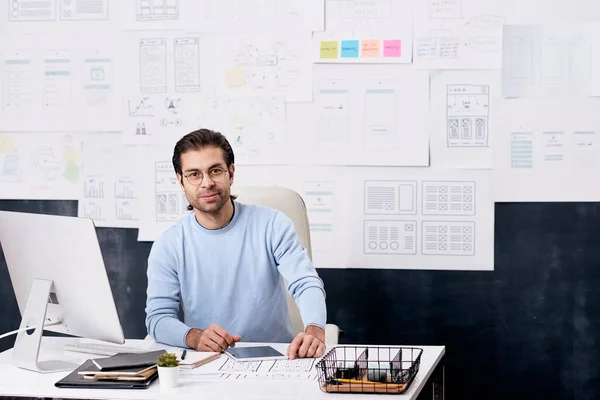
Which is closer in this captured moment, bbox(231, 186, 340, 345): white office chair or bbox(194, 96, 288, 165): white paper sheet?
bbox(231, 186, 340, 345): white office chair

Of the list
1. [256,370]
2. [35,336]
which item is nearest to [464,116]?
[256,370]

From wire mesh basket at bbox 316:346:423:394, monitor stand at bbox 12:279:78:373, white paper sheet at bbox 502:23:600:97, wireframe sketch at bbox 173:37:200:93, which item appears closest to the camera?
wire mesh basket at bbox 316:346:423:394

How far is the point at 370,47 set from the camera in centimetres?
360

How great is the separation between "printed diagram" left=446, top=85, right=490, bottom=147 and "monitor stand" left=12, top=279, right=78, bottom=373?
1.81 meters

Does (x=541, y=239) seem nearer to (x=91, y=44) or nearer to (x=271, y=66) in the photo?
(x=271, y=66)

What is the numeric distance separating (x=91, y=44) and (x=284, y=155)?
37.7 inches

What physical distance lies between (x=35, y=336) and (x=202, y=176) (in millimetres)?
696

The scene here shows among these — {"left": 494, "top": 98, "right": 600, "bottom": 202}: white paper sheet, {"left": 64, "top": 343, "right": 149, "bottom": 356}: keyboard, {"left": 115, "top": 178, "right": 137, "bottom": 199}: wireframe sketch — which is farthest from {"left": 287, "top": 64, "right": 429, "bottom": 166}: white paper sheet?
{"left": 64, "top": 343, "right": 149, "bottom": 356}: keyboard

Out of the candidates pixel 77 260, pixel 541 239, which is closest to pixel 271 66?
pixel 541 239

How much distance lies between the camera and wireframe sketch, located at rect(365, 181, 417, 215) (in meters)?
3.63

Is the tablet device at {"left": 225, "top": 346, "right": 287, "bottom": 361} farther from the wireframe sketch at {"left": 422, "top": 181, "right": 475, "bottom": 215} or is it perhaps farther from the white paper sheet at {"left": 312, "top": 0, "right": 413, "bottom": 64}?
the white paper sheet at {"left": 312, "top": 0, "right": 413, "bottom": 64}

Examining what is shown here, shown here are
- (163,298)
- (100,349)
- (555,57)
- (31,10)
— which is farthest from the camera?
(31,10)

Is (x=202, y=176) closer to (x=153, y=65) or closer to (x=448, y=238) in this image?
(x=153, y=65)

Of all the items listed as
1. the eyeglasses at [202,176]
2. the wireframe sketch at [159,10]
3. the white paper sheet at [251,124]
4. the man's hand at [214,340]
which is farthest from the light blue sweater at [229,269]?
the wireframe sketch at [159,10]
